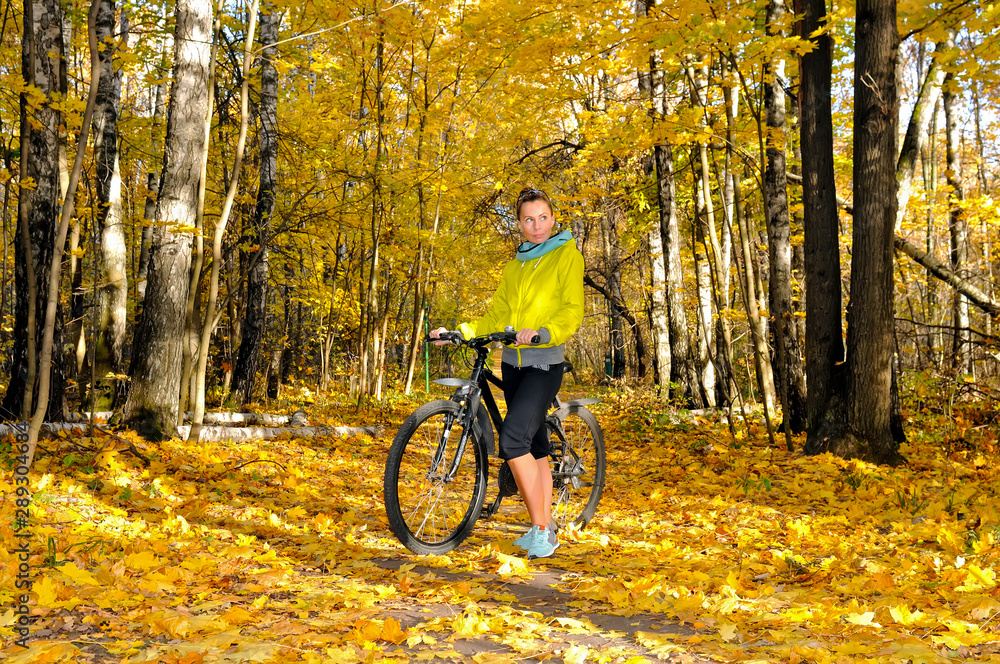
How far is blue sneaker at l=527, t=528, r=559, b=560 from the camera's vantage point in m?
3.80

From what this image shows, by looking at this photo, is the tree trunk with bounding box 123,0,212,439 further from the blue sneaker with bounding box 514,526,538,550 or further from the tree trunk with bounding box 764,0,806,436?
the tree trunk with bounding box 764,0,806,436

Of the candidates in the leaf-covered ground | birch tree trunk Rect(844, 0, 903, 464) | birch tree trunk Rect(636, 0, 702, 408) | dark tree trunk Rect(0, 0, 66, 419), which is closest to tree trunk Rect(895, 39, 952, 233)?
birch tree trunk Rect(844, 0, 903, 464)

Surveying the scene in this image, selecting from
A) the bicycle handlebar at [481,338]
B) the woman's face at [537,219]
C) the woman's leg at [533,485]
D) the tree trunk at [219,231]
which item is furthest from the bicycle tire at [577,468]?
the tree trunk at [219,231]

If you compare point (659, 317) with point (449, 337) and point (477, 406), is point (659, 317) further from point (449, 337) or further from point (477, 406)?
point (449, 337)

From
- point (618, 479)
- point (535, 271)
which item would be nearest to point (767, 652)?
point (535, 271)

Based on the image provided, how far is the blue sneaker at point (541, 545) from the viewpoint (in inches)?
150

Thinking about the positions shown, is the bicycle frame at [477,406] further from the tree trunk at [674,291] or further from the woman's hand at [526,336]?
the tree trunk at [674,291]

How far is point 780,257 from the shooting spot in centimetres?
770

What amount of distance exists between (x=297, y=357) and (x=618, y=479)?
12154mm

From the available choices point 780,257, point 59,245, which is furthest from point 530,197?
point 780,257

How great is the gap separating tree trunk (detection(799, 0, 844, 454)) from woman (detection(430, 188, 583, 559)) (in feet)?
12.3

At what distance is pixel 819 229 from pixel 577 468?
3.95 metres

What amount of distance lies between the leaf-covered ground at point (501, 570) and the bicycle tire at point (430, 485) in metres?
0.17

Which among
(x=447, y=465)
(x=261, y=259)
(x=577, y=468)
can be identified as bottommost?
(x=577, y=468)
